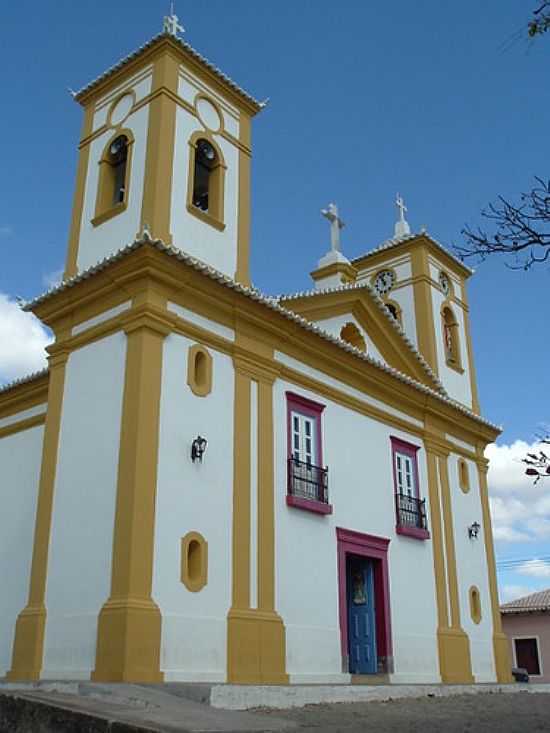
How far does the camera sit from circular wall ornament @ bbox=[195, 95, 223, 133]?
1295 centimetres

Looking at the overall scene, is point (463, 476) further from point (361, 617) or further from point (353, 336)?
point (361, 617)

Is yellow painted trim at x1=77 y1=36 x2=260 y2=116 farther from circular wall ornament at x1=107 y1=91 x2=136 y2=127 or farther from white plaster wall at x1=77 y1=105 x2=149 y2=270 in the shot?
white plaster wall at x1=77 y1=105 x2=149 y2=270

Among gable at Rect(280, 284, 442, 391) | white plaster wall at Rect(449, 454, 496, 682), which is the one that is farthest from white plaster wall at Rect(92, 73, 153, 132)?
white plaster wall at Rect(449, 454, 496, 682)

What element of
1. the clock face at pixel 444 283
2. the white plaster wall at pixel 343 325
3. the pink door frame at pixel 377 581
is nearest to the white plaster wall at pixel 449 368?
the clock face at pixel 444 283

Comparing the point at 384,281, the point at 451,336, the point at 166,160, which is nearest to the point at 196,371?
the point at 166,160

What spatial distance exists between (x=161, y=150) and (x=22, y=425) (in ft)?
17.5

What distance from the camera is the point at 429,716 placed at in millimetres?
9312

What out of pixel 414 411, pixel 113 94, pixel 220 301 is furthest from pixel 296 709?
pixel 113 94

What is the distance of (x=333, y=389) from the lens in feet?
44.9

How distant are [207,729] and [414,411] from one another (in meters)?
11.0

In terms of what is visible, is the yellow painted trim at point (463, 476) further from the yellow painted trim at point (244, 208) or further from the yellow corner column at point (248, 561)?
the yellow painted trim at point (244, 208)

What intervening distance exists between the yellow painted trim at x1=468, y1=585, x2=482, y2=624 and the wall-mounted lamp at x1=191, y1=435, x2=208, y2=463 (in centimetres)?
792

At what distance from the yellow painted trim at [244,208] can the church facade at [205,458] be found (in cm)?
6

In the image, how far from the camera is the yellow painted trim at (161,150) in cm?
1155
